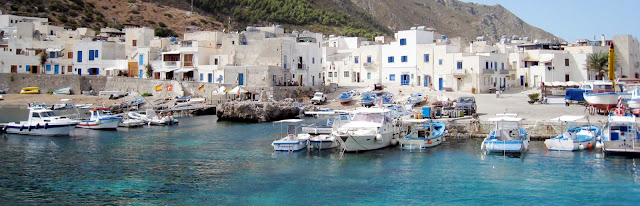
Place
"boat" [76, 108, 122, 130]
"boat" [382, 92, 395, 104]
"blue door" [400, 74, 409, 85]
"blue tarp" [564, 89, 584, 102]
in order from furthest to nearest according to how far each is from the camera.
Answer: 1. "blue door" [400, 74, 409, 85]
2. "boat" [382, 92, 395, 104]
3. "blue tarp" [564, 89, 584, 102]
4. "boat" [76, 108, 122, 130]

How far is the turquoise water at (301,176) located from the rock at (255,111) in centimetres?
1471

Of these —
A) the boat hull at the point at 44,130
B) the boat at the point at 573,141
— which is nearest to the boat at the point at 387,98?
the boat at the point at 573,141

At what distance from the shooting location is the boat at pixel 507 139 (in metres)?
29.6

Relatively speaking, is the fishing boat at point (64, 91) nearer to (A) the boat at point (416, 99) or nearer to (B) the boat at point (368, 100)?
(B) the boat at point (368, 100)

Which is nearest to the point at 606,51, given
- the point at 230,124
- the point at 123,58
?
the point at 230,124

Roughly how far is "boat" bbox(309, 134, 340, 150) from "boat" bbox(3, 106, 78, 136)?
57.7 ft

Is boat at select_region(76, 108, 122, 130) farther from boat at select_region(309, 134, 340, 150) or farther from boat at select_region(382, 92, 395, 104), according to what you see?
boat at select_region(382, 92, 395, 104)

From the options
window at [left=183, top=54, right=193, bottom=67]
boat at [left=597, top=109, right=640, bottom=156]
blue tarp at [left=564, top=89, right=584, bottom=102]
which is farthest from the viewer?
window at [left=183, top=54, right=193, bottom=67]

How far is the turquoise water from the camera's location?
68.9 ft

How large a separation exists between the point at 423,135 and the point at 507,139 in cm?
525

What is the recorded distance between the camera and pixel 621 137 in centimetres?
2881

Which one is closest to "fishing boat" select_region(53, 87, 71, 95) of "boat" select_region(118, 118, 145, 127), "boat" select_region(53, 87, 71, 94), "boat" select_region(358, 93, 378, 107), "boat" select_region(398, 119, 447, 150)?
"boat" select_region(53, 87, 71, 94)

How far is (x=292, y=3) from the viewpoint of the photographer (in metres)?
133

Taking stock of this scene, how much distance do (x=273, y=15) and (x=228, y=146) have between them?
94.8m
